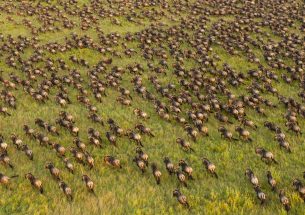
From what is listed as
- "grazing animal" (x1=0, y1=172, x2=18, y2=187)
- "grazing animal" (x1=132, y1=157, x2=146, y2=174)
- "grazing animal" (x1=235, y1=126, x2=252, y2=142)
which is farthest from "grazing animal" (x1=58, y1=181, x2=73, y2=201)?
"grazing animal" (x1=235, y1=126, x2=252, y2=142)

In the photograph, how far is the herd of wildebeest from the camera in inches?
679

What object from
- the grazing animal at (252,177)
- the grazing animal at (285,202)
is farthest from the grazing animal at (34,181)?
the grazing animal at (285,202)

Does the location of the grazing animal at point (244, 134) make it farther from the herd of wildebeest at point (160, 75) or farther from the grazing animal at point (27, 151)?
the grazing animal at point (27, 151)

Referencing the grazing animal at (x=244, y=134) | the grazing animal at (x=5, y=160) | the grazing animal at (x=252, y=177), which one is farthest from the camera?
the grazing animal at (x=244, y=134)

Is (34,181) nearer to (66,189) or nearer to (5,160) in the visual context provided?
(66,189)

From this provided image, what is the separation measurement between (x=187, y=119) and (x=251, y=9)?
26.4m

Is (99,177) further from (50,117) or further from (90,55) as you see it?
(90,55)

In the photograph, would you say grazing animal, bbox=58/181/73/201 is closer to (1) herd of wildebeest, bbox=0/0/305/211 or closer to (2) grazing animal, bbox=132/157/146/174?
(1) herd of wildebeest, bbox=0/0/305/211

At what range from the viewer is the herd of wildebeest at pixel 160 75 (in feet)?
56.5

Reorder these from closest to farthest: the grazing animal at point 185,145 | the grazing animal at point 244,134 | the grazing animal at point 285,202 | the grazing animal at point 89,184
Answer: the grazing animal at point 285,202
the grazing animal at point 89,184
the grazing animal at point 185,145
the grazing animal at point 244,134

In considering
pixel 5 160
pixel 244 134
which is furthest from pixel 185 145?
pixel 5 160

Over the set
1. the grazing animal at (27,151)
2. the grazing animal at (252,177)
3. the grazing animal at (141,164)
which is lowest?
the grazing animal at (27,151)

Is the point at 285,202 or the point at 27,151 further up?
the point at 285,202

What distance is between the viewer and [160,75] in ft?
90.9
